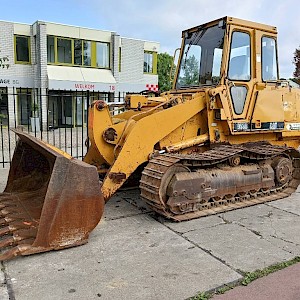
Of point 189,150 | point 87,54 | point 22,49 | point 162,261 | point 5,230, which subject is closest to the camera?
point 162,261

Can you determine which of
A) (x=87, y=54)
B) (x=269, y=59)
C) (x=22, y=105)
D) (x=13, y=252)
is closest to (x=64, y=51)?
(x=87, y=54)

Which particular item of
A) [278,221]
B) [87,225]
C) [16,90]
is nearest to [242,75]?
[278,221]

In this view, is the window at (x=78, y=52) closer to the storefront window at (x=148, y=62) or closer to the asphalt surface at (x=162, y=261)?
the storefront window at (x=148, y=62)

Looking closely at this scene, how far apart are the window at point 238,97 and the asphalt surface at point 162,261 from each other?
1714mm

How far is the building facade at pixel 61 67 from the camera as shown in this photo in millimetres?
19406

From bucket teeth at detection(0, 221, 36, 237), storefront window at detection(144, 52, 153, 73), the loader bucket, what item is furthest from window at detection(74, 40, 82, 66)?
bucket teeth at detection(0, 221, 36, 237)

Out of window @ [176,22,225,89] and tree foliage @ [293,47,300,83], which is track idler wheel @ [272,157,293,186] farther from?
tree foliage @ [293,47,300,83]

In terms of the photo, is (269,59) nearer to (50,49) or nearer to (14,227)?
(14,227)

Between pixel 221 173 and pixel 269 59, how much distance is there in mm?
2337

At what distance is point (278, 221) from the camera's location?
5.04 meters

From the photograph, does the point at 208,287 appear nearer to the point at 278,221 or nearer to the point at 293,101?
the point at 278,221

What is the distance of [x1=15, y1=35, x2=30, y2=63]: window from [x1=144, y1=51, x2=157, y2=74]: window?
7.97 metres

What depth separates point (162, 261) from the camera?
3.74 meters

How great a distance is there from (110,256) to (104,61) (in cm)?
1959
